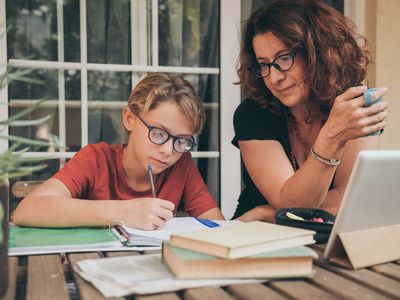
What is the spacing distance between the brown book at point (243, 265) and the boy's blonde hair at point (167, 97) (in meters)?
0.83

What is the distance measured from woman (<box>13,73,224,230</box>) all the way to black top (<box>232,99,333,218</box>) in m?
0.17

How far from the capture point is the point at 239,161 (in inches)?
103

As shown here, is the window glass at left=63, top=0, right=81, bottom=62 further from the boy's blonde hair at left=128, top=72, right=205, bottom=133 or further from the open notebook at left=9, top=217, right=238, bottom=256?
the open notebook at left=9, top=217, right=238, bottom=256

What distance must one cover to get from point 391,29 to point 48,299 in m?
2.38

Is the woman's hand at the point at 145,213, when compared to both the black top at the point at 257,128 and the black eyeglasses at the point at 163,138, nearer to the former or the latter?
the black eyeglasses at the point at 163,138

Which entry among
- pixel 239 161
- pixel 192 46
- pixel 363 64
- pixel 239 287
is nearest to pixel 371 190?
pixel 239 287

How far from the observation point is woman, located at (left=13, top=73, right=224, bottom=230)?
139 centimetres

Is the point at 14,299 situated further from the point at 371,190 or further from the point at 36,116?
the point at 36,116

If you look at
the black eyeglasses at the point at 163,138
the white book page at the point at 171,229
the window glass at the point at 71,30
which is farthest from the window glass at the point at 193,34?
the white book page at the point at 171,229

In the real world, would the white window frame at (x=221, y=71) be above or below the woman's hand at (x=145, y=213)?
above

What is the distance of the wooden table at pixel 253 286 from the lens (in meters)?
0.71

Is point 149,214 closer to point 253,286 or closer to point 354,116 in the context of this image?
point 253,286

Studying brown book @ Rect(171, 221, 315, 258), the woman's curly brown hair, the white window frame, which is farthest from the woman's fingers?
the white window frame

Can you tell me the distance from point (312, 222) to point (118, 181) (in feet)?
2.56
